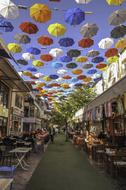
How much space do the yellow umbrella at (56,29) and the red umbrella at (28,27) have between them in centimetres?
82

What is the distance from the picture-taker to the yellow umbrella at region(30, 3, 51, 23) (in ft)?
38.4

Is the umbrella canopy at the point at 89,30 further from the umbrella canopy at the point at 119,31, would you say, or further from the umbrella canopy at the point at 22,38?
the umbrella canopy at the point at 22,38

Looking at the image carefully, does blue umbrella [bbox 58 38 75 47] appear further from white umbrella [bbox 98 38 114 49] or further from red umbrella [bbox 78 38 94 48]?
white umbrella [bbox 98 38 114 49]

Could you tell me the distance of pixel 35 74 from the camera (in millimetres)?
25688

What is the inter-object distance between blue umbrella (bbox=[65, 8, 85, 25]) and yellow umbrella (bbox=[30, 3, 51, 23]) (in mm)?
1062

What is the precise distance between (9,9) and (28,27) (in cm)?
239

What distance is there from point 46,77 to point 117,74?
24.2 ft

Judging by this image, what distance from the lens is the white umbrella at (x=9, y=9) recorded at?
11.4 metres

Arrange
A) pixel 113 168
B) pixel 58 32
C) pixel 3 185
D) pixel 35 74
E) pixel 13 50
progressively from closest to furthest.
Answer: pixel 3 185, pixel 113 168, pixel 58 32, pixel 13 50, pixel 35 74

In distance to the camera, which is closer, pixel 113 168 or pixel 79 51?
pixel 113 168

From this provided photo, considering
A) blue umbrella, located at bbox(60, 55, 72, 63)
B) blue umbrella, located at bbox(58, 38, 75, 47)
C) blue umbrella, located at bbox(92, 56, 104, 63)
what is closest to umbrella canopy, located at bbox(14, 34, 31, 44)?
blue umbrella, located at bbox(58, 38, 75, 47)

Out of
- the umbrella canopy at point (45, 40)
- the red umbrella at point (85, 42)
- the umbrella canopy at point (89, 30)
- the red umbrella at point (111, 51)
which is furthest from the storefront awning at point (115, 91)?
the red umbrella at point (111, 51)

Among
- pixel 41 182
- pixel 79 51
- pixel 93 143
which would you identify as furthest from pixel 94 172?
pixel 79 51

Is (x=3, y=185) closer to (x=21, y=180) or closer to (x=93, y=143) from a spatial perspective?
(x=21, y=180)
